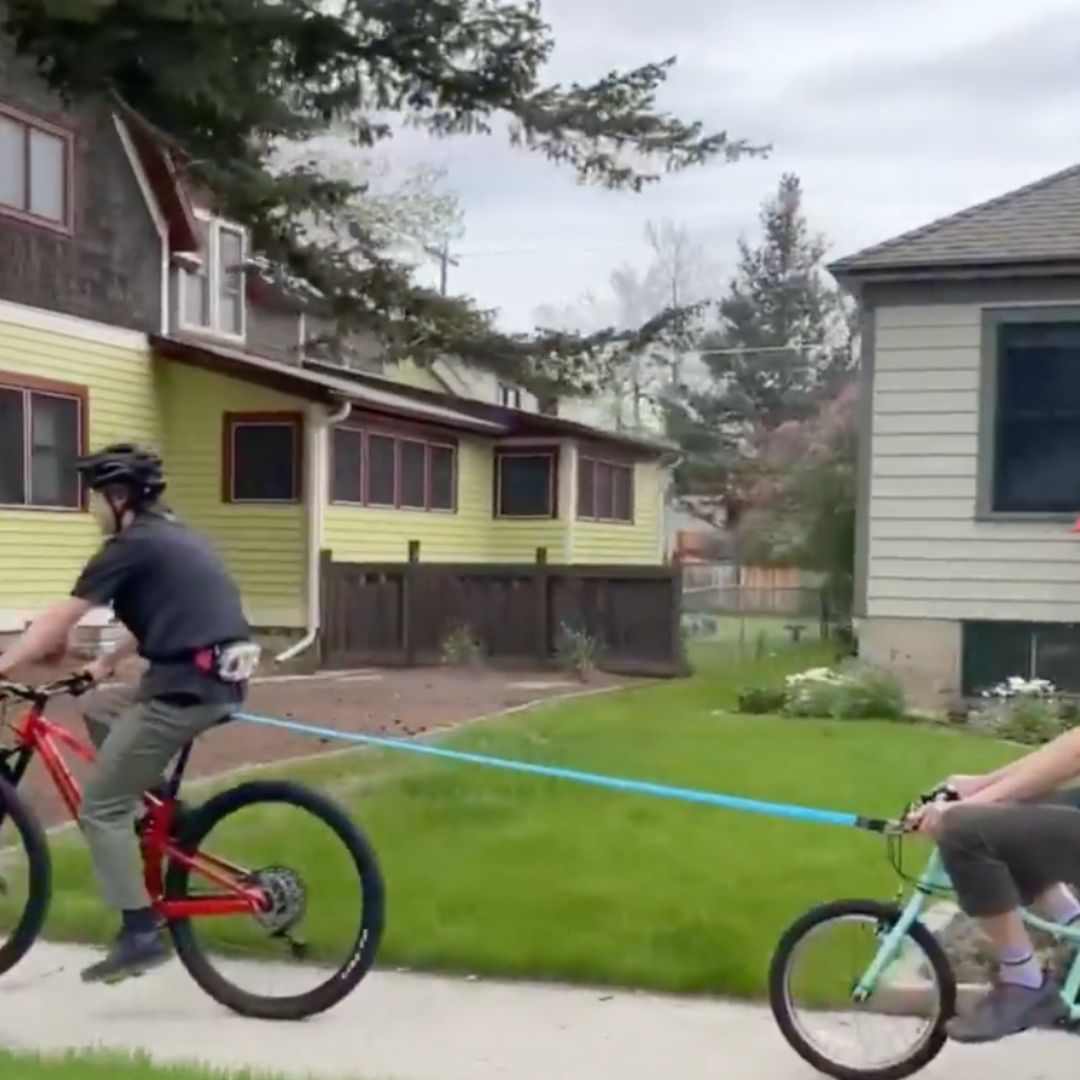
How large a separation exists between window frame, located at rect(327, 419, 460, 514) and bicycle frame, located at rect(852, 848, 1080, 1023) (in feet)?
61.0

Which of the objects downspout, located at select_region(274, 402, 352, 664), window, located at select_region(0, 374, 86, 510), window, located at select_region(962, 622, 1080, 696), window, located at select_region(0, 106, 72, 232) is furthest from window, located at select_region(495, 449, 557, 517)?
window, located at select_region(962, 622, 1080, 696)

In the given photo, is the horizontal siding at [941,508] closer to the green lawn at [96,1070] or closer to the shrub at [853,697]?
the shrub at [853,697]

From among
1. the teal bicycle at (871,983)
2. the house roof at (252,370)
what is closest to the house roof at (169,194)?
the house roof at (252,370)

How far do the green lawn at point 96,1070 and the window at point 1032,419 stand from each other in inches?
413

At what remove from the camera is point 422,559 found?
90.4 ft

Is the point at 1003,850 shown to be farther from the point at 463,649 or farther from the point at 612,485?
the point at 612,485

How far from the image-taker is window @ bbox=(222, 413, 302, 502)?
73.7 ft

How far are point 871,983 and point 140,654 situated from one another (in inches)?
105

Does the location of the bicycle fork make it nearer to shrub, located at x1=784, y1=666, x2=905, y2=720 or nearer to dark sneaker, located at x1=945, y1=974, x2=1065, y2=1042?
dark sneaker, located at x1=945, y1=974, x2=1065, y2=1042

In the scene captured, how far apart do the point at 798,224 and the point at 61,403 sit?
191ft

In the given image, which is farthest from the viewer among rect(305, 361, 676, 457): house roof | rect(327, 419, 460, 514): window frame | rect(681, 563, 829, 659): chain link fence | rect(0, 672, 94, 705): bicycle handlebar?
rect(305, 361, 676, 457): house roof

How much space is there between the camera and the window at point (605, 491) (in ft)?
105

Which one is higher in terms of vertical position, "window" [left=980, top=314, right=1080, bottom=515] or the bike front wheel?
"window" [left=980, top=314, right=1080, bottom=515]

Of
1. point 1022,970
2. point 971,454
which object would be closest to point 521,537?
point 971,454
